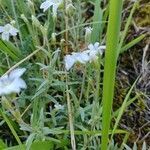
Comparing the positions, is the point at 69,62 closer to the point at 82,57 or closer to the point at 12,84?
the point at 82,57

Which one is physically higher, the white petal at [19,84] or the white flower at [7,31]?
the white flower at [7,31]

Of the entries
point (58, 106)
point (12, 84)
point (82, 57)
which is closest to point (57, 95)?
point (58, 106)

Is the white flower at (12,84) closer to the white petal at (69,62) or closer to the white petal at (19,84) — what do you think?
the white petal at (19,84)

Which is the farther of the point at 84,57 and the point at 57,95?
the point at 57,95

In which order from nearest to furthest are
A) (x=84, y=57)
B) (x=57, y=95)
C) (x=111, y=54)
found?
(x=111, y=54) → (x=84, y=57) → (x=57, y=95)

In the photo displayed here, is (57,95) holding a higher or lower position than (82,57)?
lower

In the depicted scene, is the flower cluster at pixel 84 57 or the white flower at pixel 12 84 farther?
the flower cluster at pixel 84 57

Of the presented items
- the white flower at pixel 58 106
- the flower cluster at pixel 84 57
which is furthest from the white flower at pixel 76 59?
the white flower at pixel 58 106

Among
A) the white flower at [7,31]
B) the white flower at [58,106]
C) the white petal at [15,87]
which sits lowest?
the white flower at [58,106]

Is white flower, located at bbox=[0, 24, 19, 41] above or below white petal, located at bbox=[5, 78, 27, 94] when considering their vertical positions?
above

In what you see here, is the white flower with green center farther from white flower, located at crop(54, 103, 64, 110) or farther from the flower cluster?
white flower, located at crop(54, 103, 64, 110)

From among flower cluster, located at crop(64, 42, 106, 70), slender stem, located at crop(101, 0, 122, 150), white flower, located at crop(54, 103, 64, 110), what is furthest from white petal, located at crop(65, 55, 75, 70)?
slender stem, located at crop(101, 0, 122, 150)

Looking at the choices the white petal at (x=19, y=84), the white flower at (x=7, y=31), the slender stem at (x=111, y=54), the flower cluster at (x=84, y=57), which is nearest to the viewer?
the slender stem at (x=111, y=54)
